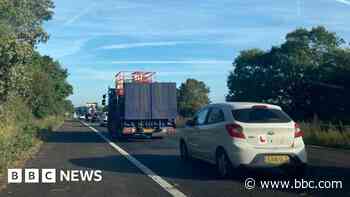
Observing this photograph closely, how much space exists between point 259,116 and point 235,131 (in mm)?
709

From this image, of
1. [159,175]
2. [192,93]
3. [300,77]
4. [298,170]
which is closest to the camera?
[298,170]

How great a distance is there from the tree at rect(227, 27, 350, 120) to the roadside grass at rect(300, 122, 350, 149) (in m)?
27.8

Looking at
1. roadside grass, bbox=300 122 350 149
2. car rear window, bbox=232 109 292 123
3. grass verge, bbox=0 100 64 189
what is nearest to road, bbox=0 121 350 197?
grass verge, bbox=0 100 64 189

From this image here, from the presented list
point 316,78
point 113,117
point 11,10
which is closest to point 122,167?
point 11,10

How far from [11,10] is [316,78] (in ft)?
148

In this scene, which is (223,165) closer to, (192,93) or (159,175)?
(159,175)

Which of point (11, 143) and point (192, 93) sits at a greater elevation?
point (192, 93)

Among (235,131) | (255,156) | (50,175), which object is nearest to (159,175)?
(235,131)

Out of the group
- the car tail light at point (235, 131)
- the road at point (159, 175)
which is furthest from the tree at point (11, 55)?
the car tail light at point (235, 131)

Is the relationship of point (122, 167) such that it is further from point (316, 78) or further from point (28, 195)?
point (316, 78)

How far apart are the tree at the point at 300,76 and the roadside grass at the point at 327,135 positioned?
27.8m

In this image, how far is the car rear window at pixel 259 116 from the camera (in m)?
12.2

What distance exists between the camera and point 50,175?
42.1 feet

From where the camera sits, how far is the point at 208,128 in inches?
525
